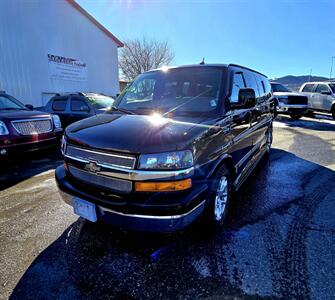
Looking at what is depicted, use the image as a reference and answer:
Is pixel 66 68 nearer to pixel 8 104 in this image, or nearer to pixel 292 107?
pixel 8 104

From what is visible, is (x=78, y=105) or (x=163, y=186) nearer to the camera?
(x=163, y=186)

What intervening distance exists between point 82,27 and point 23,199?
15.1 m

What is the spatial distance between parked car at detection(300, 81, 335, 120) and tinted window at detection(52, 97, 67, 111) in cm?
1364

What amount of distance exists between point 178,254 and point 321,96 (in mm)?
15817

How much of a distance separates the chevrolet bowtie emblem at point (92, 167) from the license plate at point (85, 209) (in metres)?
0.31

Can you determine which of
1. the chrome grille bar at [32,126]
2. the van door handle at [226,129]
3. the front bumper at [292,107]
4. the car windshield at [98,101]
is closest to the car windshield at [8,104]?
the chrome grille bar at [32,126]

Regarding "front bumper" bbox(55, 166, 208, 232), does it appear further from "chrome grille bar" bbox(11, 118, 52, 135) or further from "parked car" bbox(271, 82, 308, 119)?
"parked car" bbox(271, 82, 308, 119)

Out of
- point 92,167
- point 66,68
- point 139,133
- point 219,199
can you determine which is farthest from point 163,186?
point 66,68

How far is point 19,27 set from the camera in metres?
12.0

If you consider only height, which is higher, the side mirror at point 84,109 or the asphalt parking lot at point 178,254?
the side mirror at point 84,109

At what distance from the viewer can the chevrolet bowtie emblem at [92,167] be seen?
7.45ft

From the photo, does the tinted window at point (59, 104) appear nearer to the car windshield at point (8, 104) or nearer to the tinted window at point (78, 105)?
the tinted window at point (78, 105)

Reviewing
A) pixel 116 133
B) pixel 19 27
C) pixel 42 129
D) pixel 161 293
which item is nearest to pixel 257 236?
pixel 161 293

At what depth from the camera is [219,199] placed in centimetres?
283
